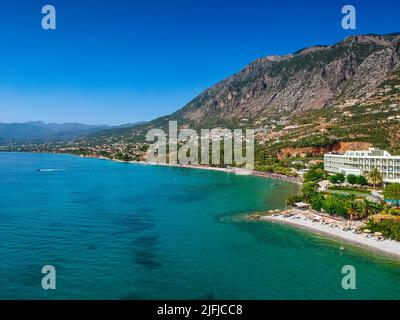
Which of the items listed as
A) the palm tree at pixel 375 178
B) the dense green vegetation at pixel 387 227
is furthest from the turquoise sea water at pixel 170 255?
the palm tree at pixel 375 178

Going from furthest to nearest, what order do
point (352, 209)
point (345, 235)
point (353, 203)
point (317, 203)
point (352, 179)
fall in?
point (352, 179) < point (317, 203) < point (353, 203) < point (352, 209) < point (345, 235)

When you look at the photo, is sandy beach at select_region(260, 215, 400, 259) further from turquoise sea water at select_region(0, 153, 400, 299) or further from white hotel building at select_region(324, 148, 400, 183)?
white hotel building at select_region(324, 148, 400, 183)

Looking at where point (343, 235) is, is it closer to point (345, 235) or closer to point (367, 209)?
point (345, 235)
